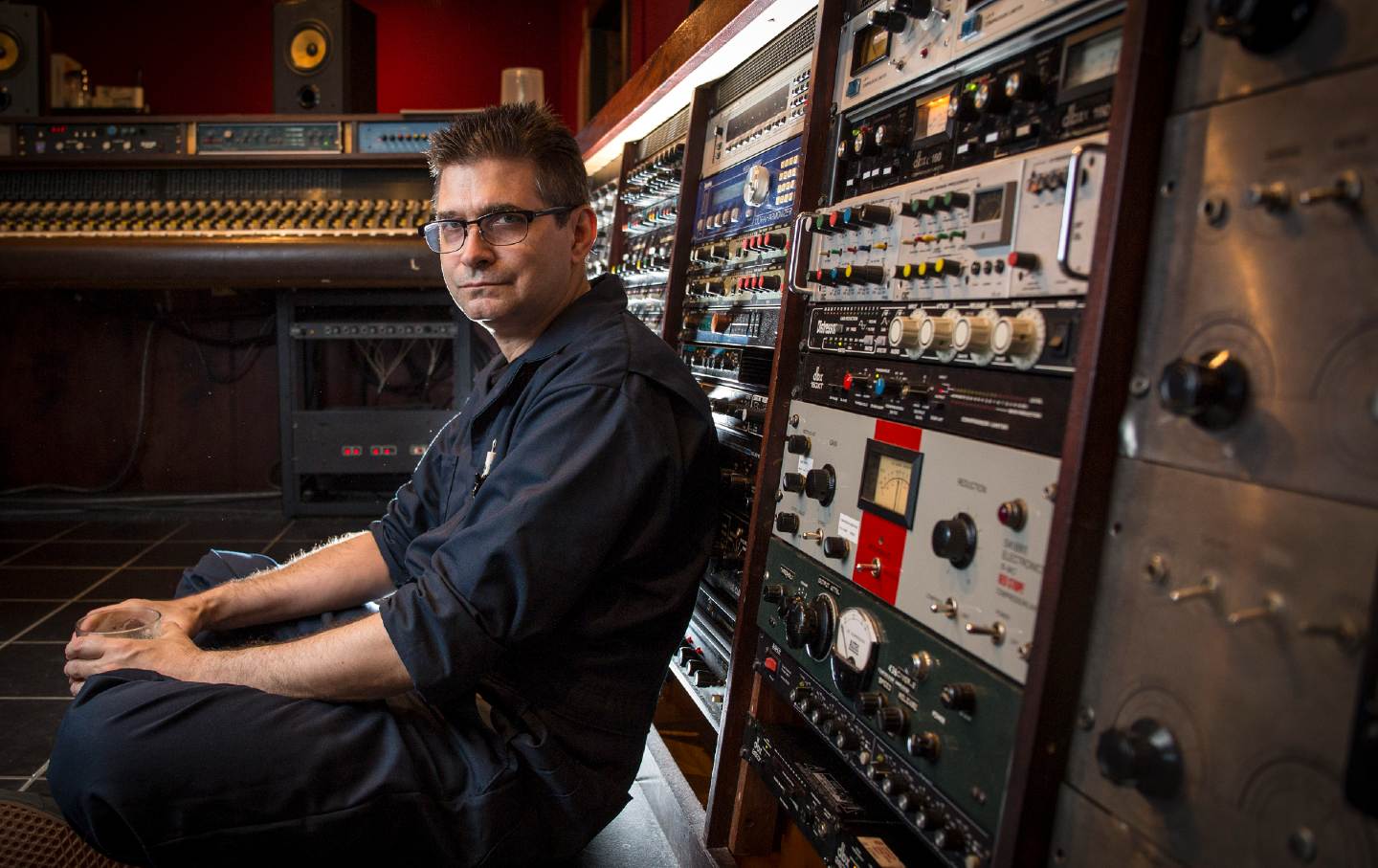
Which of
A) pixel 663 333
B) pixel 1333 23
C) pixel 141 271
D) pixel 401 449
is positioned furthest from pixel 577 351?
pixel 141 271

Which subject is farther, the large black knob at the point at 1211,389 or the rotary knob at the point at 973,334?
the rotary knob at the point at 973,334

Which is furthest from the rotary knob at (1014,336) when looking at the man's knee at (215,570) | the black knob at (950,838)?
the man's knee at (215,570)

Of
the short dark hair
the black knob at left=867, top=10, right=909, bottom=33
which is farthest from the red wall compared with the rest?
the black knob at left=867, top=10, right=909, bottom=33

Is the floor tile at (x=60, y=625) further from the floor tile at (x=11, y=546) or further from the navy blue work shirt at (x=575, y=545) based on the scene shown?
the navy blue work shirt at (x=575, y=545)

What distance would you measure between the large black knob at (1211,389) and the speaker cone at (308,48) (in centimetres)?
428

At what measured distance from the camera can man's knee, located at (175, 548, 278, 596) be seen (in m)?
1.85

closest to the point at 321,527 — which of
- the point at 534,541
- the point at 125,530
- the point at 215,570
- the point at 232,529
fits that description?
the point at 232,529

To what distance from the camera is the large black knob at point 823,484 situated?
4.22 ft

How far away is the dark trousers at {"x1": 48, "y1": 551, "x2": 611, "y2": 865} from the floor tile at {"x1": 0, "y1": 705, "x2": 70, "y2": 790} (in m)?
0.86

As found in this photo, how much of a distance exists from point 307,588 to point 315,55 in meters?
3.24

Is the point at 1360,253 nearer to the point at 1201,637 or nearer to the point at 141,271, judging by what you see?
the point at 1201,637

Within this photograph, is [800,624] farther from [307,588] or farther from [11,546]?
[11,546]

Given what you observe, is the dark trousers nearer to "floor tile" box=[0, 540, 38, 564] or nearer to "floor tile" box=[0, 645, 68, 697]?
"floor tile" box=[0, 645, 68, 697]

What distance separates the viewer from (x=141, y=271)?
3.77 meters
